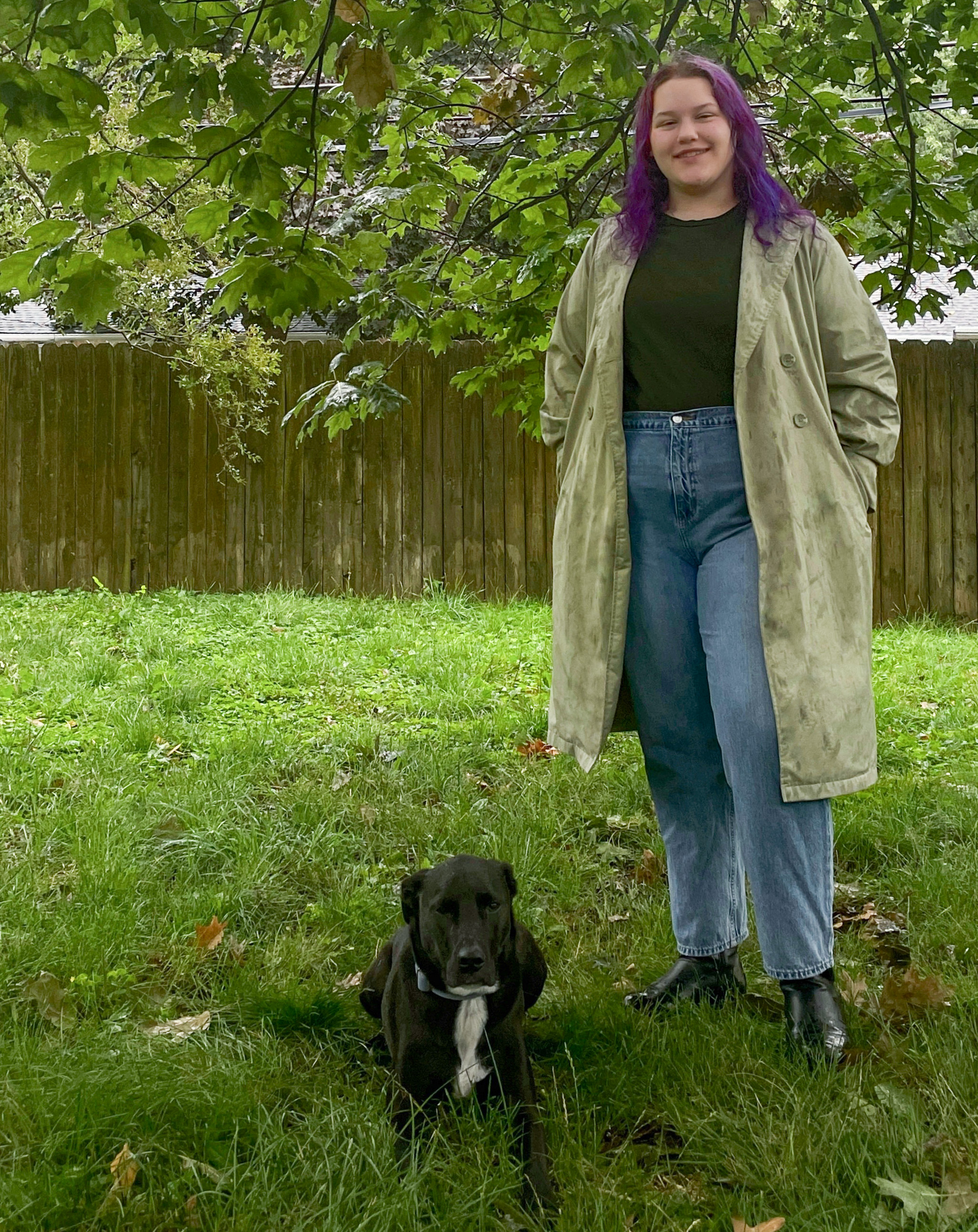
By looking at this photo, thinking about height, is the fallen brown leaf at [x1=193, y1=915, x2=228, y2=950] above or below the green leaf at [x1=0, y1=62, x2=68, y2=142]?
below

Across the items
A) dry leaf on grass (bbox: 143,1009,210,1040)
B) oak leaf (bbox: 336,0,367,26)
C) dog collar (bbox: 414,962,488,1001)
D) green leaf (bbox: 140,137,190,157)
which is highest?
oak leaf (bbox: 336,0,367,26)

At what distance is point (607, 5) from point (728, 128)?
5.79 ft

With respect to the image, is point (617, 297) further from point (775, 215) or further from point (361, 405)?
point (361, 405)

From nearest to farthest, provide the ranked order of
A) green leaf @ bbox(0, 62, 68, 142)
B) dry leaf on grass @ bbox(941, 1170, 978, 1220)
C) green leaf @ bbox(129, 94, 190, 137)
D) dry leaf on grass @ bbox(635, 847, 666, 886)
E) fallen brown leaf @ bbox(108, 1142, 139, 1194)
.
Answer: dry leaf on grass @ bbox(941, 1170, 978, 1220) < fallen brown leaf @ bbox(108, 1142, 139, 1194) < green leaf @ bbox(0, 62, 68, 142) < green leaf @ bbox(129, 94, 190, 137) < dry leaf on grass @ bbox(635, 847, 666, 886)

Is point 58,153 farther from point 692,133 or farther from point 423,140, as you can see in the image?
point 423,140

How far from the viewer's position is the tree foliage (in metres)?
2.80

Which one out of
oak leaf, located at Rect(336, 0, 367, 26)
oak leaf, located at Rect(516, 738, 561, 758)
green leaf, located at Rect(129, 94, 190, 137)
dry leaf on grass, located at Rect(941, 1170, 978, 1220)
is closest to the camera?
dry leaf on grass, located at Rect(941, 1170, 978, 1220)

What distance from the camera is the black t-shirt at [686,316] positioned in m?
2.50

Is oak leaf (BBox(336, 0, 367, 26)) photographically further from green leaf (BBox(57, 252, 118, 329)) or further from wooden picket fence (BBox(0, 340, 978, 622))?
wooden picket fence (BBox(0, 340, 978, 622))

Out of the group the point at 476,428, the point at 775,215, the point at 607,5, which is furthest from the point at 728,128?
the point at 476,428

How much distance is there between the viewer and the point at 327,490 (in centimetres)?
928

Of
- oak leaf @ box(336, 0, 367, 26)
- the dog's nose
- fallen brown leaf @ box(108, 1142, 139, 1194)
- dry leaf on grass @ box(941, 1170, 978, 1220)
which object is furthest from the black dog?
oak leaf @ box(336, 0, 367, 26)

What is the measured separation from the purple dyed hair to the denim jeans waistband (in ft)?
1.18

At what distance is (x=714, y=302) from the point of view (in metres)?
2.50
